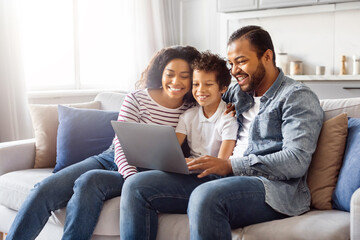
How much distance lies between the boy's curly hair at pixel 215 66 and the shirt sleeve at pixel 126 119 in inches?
12.8

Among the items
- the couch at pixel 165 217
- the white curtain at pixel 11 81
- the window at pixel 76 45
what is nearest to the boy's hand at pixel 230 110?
the couch at pixel 165 217

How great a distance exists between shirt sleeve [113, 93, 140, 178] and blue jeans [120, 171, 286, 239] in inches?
8.2

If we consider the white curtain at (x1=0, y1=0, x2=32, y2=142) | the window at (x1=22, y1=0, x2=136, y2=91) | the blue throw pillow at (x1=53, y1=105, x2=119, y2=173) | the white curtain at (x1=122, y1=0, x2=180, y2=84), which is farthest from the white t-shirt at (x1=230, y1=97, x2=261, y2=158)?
the white curtain at (x1=122, y1=0, x2=180, y2=84)

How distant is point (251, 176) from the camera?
1.55 m

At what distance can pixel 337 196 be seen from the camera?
1.53 meters

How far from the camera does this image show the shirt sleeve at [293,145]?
1.50 meters

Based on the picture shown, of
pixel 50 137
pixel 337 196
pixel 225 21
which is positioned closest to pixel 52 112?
pixel 50 137

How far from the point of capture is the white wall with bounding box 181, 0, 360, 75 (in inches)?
154

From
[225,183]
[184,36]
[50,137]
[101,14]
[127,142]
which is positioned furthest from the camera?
[184,36]

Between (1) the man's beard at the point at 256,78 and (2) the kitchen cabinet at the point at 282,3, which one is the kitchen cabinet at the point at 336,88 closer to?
(2) the kitchen cabinet at the point at 282,3

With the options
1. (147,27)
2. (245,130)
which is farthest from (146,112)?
(147,27)

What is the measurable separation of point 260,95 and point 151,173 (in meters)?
0.55

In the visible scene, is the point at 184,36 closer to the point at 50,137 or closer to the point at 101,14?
the point at 101,14

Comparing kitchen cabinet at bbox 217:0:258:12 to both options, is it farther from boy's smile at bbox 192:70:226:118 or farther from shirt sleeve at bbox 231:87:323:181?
shirt sleeve at bbox 231:87:323:181
